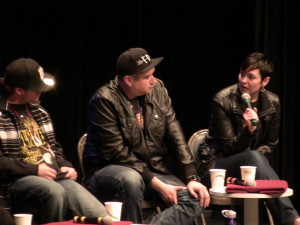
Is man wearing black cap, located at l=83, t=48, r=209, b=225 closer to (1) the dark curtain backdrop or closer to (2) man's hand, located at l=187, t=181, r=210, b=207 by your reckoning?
(2) man's hand, located at l=187, t=181, r=210, b=207

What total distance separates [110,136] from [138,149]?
20cm

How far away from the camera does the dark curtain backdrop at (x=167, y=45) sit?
611 centimetres

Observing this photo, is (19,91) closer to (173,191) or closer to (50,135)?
(50,135)

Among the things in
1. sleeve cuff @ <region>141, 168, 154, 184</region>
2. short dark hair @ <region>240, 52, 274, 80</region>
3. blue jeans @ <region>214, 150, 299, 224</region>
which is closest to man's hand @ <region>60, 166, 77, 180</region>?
sleeve cuff @ <region>141, 168, 154, 184</region>

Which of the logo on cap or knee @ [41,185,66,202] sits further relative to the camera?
the logo on cap

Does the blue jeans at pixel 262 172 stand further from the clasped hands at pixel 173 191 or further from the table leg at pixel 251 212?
the clasped hands at pixel 173 191

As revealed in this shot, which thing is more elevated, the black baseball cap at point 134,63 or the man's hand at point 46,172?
the black baseball cap at point 134,63

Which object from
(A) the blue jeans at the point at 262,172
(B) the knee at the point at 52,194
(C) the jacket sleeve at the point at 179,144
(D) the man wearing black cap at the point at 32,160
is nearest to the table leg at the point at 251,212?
(A) the blue jeans at the point at 262,172

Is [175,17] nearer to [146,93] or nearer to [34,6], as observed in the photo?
[34,6]

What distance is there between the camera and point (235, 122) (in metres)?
4.83

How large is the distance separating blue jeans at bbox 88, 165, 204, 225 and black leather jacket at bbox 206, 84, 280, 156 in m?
0.73

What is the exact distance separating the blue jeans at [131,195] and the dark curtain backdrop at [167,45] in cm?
224

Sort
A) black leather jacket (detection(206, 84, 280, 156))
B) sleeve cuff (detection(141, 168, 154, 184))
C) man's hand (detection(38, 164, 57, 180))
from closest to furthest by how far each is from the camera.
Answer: man's hand (detection(38, 164, 57, 180)) < sleeve cuff (detection(141, 168, 154, 184)) < black leather jacket (detection(206, 84, 280, 156))

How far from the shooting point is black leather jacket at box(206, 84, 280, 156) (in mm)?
4750
